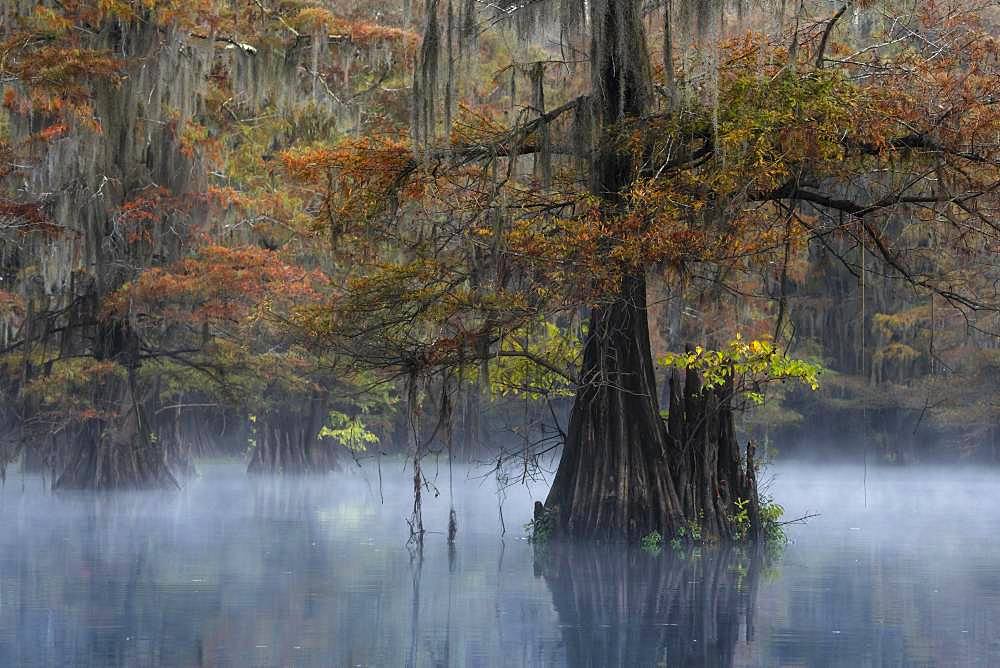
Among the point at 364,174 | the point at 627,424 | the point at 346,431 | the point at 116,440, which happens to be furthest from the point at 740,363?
the point at 346,431

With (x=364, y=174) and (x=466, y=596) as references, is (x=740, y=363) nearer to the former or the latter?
(x=364, y=174)

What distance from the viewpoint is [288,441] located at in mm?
34375

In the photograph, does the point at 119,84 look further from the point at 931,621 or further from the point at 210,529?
the point at 931,621

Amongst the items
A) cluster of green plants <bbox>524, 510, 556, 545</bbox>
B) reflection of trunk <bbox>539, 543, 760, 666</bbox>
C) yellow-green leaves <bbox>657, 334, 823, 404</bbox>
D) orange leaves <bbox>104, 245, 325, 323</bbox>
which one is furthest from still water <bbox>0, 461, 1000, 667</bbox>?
orange leaves <bbox>104, 245, 325, 323</bbox>

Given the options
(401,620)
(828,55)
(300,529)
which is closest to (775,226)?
(828,55)

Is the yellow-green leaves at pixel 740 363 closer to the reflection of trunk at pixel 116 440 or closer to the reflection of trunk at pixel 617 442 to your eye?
the reflection of trunk at pixel 617 442

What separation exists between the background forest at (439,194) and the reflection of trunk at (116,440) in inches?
2.4

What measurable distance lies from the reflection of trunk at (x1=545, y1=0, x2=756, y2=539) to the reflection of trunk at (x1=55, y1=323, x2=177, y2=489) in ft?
35.4

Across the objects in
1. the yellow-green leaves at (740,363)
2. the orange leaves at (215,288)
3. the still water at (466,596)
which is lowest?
the still water at (466,596)

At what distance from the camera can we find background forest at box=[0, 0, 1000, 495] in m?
14.0

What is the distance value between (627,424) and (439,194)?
2.88 m

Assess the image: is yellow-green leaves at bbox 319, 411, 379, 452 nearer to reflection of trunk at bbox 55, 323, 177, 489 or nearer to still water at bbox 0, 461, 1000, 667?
reflection of trunk at bbox 55, 323, 177, 489

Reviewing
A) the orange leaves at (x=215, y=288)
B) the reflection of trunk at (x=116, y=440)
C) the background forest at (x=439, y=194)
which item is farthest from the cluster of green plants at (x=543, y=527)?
the reflection of trunk at (x=116, y=440)

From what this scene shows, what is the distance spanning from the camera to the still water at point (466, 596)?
948cm
